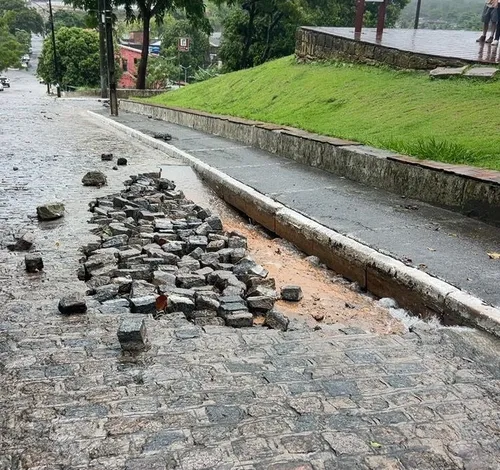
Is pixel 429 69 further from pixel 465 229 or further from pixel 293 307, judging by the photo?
pixel 293 307

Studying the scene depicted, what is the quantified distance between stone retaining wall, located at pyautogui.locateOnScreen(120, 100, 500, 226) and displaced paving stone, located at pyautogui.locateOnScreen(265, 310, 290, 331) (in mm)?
2840

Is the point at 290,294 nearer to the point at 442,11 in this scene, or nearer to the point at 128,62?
the point at 128,62

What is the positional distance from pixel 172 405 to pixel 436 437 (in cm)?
120

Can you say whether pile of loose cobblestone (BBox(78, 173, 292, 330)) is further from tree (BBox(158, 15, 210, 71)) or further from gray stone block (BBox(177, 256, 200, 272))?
tree (BBox(158, 15, 210, 71))

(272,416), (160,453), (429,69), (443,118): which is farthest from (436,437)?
(429,69)

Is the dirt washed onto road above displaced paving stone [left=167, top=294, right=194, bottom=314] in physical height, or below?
below

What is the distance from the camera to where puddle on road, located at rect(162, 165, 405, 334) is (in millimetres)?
4145

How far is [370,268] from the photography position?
469cm

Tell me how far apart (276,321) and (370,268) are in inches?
48.7

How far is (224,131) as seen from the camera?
1326cm

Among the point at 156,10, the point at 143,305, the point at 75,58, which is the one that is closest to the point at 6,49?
the point at 75,58

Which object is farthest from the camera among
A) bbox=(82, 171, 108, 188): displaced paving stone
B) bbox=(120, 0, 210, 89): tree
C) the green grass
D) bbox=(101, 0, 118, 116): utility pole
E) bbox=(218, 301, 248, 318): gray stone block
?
bbox=(120, 0, 210, 89): tree

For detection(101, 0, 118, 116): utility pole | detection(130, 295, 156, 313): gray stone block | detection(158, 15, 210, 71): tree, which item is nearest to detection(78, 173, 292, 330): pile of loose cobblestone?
detection(130, 295, 156, 313): gray stone block

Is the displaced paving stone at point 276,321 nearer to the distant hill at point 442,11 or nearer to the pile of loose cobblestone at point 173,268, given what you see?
the pile of loose cobblestone at point 173,268
